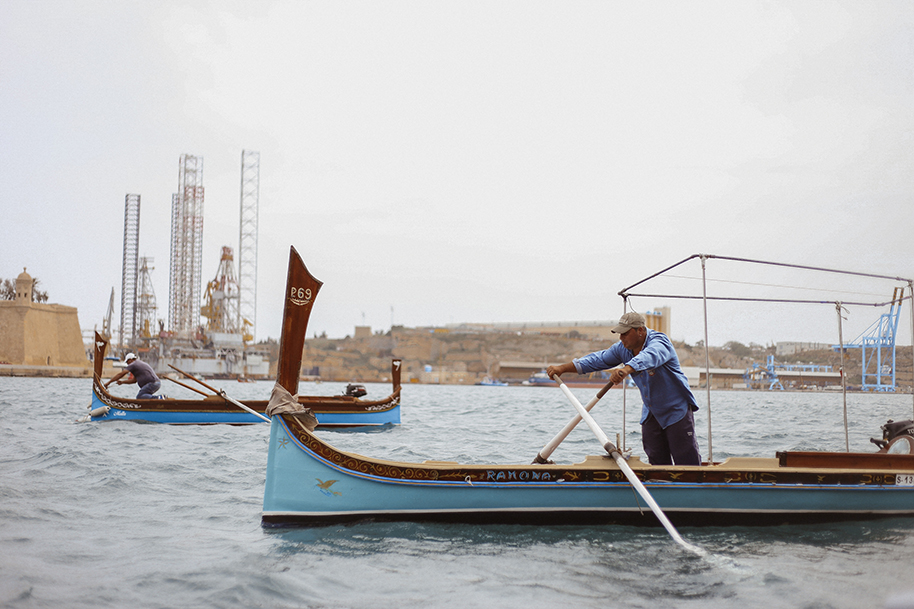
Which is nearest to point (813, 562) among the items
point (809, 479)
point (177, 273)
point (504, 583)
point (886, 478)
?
point (809, 479)

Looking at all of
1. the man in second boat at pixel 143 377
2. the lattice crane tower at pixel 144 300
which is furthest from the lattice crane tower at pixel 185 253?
the man in second boat at pixel 143 377

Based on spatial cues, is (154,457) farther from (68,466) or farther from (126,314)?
(126,314)

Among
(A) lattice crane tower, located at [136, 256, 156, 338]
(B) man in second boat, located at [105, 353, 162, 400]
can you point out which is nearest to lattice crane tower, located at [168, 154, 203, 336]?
(A) lattice crane tower, located at [136, 256, 156, 338]

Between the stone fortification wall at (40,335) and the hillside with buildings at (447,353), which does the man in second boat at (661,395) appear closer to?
the stone fortification wall at (40,335)

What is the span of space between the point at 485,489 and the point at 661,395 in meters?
1.64

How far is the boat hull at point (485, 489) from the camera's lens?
17.0ft

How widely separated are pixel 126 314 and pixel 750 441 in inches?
3661

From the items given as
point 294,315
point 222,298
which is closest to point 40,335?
point 222,298

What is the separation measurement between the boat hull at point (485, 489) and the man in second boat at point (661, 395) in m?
0.31

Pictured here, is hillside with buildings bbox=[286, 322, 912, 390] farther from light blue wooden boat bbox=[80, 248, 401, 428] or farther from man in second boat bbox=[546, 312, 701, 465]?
man in second boat bbox=[546, 312, 701, 465]

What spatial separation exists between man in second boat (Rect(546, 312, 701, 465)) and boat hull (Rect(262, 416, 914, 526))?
0.31 meters

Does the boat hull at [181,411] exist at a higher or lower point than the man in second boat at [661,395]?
lower

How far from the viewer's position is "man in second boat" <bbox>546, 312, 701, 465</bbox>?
17.8ft

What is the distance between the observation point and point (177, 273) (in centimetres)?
9081
